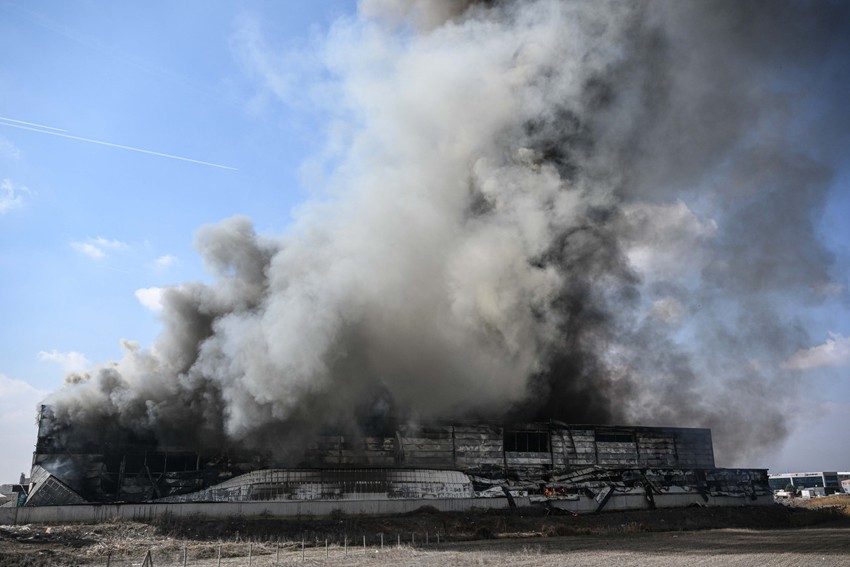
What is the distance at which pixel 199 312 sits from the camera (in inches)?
2041

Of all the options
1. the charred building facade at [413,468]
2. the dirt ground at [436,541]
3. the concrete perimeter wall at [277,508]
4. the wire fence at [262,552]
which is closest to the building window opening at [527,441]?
→ the charred building facade at [413,468]

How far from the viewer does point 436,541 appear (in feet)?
119

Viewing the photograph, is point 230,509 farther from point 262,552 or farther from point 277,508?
point 262,552

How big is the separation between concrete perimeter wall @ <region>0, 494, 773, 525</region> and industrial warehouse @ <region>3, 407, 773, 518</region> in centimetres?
8

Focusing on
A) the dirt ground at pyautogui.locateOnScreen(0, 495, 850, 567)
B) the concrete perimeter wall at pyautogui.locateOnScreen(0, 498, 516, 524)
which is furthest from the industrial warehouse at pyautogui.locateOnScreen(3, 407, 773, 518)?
the dirt ground at pyautogui.locateOnScreen(0, 495, 850, 567)

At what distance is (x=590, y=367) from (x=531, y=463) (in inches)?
496

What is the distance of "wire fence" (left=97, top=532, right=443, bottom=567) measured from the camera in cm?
2766

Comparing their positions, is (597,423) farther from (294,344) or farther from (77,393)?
(77,393)

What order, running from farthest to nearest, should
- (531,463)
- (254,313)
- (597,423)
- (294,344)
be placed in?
(597,423) < (531,463) < (254,313) < (294,344)

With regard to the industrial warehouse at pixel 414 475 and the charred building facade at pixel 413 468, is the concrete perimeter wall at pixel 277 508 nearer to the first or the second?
the industrial warehouse at pixel 414 475

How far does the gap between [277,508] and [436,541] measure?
1178cm

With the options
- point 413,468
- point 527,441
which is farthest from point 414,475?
point 527,441

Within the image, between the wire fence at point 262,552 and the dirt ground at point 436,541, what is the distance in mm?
53

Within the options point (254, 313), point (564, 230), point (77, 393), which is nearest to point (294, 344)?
point (254, 313)
